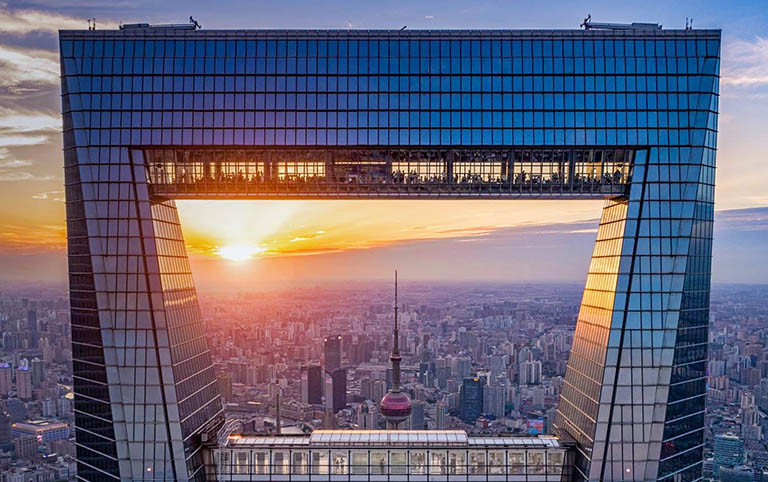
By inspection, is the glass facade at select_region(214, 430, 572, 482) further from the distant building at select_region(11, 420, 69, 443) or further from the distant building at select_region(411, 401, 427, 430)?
the distant building at select_region(11, 420, 69, 443)

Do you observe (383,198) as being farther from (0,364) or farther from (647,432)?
(0,364)

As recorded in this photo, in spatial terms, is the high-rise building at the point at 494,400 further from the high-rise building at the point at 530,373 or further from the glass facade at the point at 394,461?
the glass facade at the point at 394,461

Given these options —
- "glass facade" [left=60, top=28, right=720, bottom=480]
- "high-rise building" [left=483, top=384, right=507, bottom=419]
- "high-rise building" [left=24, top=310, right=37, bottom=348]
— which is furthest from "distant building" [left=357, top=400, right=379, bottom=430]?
"glass facade" [left=60, top=28, right=720, bottom=480]

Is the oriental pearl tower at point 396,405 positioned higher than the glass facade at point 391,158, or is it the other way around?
the glass facade at point 391,158

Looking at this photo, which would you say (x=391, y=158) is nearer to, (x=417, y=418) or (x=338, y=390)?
(x=417, y=418)

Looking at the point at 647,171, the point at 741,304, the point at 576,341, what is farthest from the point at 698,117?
the point at 741,304

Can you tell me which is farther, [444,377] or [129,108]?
[444,377]

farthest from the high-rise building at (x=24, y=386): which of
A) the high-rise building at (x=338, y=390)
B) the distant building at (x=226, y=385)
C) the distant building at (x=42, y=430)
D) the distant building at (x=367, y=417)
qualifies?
the distant building at (x=367, y=417)
